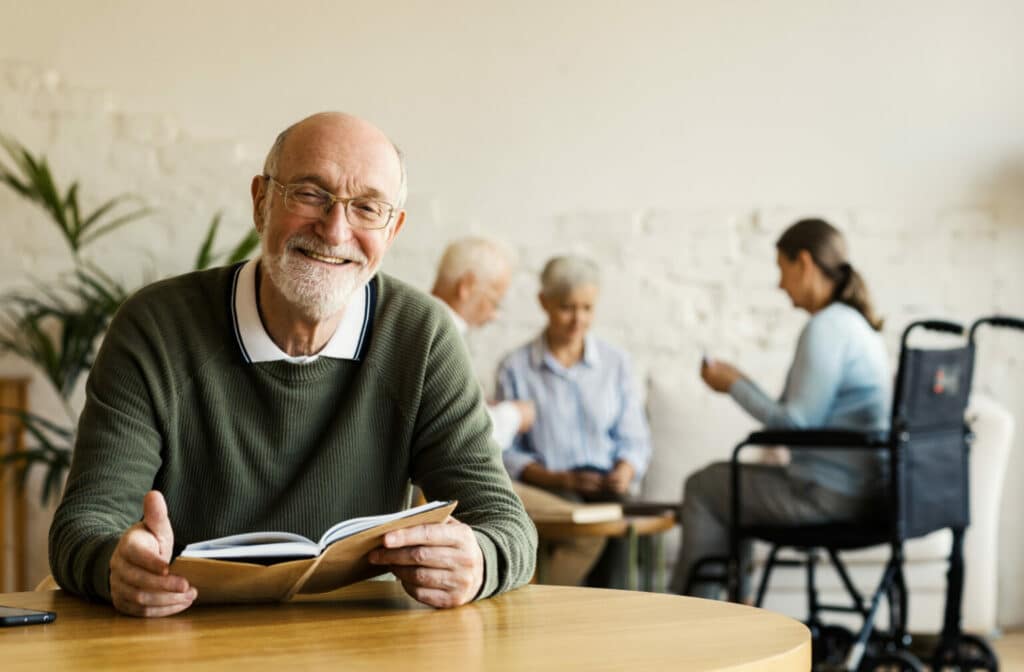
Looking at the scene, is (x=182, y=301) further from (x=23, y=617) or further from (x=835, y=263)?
(x=835, y=263)

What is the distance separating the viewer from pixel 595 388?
4613 millimetres

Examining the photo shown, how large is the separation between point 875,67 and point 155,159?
9.10 feet

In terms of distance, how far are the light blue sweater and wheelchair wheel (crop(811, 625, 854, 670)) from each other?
0.59 meters

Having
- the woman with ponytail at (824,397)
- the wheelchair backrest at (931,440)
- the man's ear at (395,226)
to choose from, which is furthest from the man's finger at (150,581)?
the woman with ponytail at (824,397)

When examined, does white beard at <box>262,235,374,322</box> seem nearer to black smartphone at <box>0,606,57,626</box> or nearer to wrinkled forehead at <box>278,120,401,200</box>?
wrinkled forehead at <box>278,120,401,200</box>

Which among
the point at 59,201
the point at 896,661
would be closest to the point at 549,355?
the point at 896,661

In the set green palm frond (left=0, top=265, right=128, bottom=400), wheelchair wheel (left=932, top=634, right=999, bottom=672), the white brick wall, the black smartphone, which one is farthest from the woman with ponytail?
the black smartphone

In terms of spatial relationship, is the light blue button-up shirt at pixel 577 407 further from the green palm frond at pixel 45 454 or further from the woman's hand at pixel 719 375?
the green palm frond at pixel 45 454

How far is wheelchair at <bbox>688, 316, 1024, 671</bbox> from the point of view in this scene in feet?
11.4

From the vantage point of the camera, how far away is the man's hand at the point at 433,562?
4.39ft

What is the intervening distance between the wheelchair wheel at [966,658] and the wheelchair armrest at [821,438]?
62 cm

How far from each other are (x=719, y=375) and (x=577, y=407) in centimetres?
83

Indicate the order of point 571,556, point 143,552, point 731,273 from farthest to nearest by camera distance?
1. point 731,273
2. point 571,556
3. point 143,552

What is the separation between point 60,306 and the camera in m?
4.72
